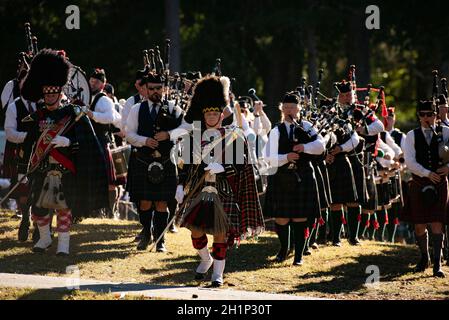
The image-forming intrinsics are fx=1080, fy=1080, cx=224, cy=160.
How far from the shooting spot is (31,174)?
35.6 feet

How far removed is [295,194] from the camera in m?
11.2

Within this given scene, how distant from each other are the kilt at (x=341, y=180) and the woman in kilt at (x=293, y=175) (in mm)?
1479

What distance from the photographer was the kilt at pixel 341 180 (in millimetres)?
12898

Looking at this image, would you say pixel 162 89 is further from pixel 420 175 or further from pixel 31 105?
pixel 420 175

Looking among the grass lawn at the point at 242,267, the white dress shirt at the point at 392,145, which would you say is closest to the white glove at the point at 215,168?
the grass lawn at the point at 242,267

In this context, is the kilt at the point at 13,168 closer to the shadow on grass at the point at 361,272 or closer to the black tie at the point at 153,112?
the black tie at the point at 153,112

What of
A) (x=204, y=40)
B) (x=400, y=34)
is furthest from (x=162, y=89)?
(x=400, y=34)

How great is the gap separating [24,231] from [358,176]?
4.08 meters

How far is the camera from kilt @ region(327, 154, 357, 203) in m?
12.9

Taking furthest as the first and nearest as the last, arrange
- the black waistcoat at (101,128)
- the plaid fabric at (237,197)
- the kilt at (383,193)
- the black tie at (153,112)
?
the kilt at (383,193) → the black waistcoat at (101,128) → the black tie at (153,112) → the plaid fabric at (237,197)

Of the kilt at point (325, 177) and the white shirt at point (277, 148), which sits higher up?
the white shirt at point (277, 148)

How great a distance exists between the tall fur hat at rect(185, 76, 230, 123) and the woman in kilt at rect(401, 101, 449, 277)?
2.27 meters

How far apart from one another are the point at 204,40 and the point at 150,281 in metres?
15.5

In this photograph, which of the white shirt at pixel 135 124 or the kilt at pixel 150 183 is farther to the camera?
the kilt at pixel 150 183
